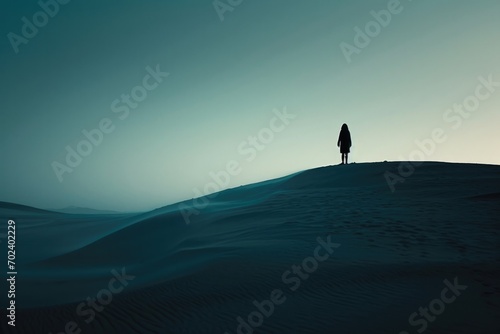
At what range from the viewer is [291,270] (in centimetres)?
409

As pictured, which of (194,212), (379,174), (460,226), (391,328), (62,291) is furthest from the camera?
(379,174)

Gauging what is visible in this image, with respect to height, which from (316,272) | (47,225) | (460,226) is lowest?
(460,226)

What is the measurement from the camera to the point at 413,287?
3.36 meters

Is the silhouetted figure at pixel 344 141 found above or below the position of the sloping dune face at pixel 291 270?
above

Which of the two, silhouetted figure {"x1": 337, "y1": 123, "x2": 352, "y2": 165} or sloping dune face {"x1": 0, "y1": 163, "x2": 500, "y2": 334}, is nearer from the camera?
sloping dune face {"x1": 0, "y1": 163, "x2": 500, "y2": 334}

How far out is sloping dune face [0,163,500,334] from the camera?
2.93 m

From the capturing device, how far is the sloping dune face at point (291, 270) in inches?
115

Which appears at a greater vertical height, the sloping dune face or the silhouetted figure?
the silhouetted figure

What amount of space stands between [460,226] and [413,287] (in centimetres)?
290

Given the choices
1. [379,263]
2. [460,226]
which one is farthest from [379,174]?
[379,263]

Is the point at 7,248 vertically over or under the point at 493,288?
over

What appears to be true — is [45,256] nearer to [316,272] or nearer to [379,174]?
[316,272]

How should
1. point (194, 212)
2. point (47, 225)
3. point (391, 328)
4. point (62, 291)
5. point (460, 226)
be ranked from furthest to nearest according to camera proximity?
point (47, 225) → point (194, 212) → point (460, 226) → point (62, 291) → point (391, 328)

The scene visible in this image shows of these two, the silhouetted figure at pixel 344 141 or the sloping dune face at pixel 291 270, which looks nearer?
the sloping dune face at pixel 291 270
